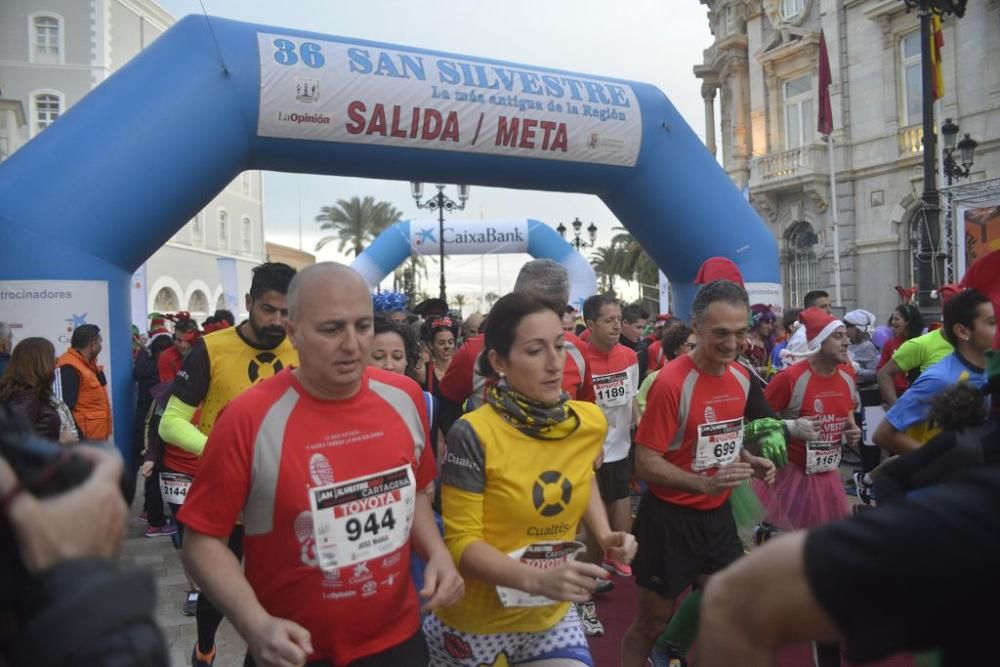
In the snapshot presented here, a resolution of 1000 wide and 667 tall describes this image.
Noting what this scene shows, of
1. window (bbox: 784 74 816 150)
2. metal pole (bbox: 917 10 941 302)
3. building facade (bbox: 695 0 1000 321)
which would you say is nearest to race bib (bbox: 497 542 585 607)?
metal pole (bbox: 917 10 941 302)

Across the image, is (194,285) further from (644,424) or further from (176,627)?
(644,424)

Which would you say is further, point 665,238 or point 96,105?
point 665,238

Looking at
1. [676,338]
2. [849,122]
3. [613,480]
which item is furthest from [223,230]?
[613,480]

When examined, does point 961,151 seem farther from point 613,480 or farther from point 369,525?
point 369,525

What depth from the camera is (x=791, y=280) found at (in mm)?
23500

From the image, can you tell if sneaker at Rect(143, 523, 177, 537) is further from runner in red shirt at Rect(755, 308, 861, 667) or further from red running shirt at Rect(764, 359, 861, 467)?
red running shirt at Rect(764, 359, 861, 467)

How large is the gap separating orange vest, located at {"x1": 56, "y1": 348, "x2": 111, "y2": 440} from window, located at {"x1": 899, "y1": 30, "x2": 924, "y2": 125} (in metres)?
20.7

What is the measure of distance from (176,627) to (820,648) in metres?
3.86

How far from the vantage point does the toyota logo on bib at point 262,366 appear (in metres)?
3.76

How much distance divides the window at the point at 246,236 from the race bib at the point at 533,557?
40.4m

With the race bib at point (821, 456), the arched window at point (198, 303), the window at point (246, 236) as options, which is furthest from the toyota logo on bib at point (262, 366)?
the window at point (246, 236)

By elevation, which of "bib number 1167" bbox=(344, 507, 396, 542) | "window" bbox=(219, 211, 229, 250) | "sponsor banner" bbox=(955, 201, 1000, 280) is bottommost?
"bib number 1167" bbox=(344, 507, 396, 542)

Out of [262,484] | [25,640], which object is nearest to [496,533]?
[262,484]

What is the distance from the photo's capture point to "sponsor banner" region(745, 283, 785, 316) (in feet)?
34.0
